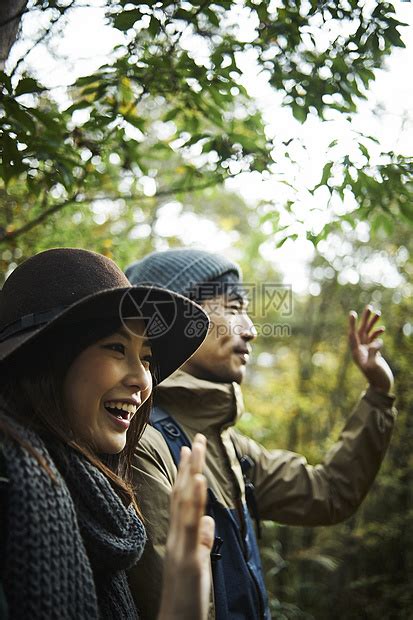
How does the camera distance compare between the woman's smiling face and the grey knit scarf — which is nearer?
the grey knit scarf

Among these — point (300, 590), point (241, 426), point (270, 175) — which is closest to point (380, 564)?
point (300, 590)

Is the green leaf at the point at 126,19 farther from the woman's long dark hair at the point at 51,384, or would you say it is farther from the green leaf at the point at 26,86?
the woman's long dark hair at the point at 51,384

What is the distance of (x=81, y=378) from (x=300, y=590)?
5.03m

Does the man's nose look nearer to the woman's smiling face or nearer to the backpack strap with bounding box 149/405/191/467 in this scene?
the backpack strap with bounding box 149/405/191/467

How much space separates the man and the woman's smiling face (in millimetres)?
369

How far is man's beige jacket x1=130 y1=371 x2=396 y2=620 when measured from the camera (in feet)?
6.41

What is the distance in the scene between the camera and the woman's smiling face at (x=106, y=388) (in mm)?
1708

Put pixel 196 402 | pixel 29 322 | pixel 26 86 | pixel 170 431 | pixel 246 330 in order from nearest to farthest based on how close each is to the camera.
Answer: pixel 29 322 < pixel 26 86 < pixel 170 431 < pixel 196 402 < pixel 246 330

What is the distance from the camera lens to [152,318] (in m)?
1.94

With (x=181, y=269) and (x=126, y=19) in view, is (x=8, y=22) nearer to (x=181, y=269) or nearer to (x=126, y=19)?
(x=126, y=19)

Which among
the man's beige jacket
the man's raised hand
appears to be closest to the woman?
the man's beige jacket

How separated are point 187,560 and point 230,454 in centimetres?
129

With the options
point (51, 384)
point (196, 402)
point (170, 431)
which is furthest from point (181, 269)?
point (51, 384)

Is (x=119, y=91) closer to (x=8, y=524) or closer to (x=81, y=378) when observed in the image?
(x=81, y=378)
